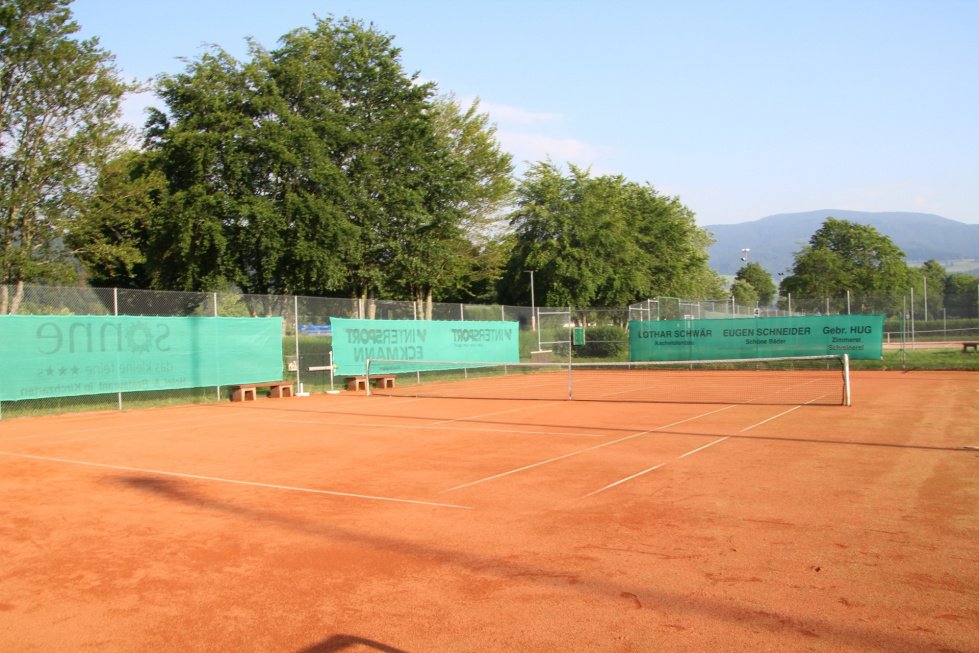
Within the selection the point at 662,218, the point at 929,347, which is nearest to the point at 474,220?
the point at 662,218

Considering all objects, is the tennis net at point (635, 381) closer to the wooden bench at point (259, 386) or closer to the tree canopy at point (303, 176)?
the wooden bench at point (259, 386)

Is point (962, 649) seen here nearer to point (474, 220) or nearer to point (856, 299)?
point (856, 299)

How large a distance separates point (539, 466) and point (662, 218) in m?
43.0

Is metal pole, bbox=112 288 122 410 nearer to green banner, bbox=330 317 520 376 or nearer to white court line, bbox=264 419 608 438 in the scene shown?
white court line, bbox=264 419 608 438

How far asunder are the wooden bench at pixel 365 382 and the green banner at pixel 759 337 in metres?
11.5

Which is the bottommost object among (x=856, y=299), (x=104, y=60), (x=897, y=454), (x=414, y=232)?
(x=897, y=454)

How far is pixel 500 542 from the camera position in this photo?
19.7 ft

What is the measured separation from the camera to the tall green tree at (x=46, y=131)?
22766 mm

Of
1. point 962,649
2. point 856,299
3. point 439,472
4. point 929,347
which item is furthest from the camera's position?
point 929,347

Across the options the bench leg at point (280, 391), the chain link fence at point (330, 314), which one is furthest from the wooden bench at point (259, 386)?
the chain link fence at point (330, 314)

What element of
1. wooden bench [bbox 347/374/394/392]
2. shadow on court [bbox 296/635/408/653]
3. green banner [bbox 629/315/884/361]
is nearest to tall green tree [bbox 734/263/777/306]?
green banner [bbox 629/315/884/361]

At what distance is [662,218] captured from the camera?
49875mm

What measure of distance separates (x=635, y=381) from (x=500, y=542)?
1892cm

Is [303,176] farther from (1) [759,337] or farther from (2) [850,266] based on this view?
(2) [850,266]
